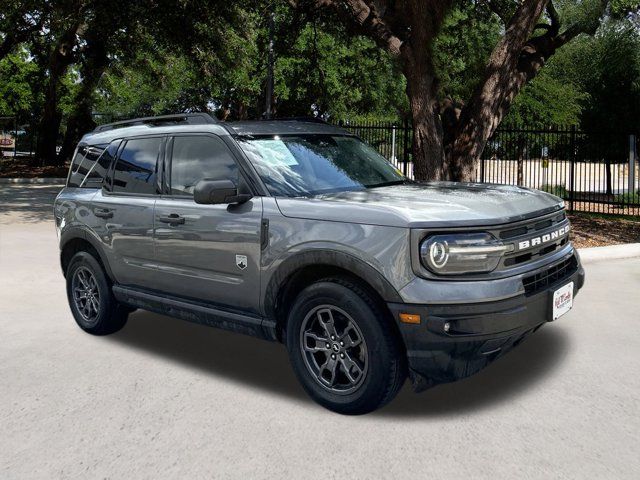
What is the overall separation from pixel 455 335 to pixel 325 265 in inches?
36.9

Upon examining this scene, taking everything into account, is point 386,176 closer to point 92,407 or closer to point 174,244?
point 174,244

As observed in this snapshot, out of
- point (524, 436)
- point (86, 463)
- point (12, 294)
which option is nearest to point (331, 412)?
point (524, 436)

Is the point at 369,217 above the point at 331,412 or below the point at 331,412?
above

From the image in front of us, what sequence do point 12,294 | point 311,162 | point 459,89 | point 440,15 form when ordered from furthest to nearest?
1. point 459,89
2. point 440,15
3. point 12,294
4. point 311,162

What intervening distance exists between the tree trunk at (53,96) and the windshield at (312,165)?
28.2 metres

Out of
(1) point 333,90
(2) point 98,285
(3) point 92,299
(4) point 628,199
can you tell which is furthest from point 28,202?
(1) point 333,90

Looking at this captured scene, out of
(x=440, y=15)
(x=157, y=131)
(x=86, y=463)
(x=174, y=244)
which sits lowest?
(x=86, y=463)

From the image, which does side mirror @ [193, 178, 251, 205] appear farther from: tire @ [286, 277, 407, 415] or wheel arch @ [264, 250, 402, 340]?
tire @ [286, 277, 407, 415]

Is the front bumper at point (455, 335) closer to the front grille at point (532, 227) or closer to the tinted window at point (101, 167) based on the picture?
the front grille at point (532, 227)

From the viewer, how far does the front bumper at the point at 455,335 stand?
399cm

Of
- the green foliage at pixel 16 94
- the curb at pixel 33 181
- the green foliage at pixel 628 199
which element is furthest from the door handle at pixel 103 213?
the green foliage at pixel 16 94

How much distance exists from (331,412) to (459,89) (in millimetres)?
26793

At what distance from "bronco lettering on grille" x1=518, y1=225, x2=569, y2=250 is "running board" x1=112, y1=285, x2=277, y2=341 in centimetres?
167

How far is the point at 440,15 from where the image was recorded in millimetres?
13625
